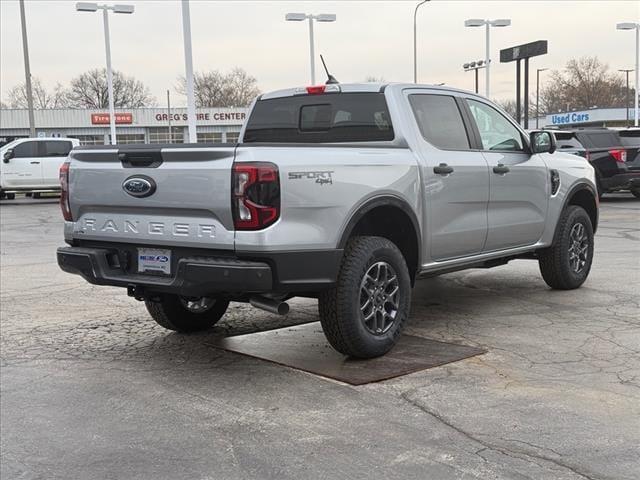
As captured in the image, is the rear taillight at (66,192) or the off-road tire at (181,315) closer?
the rear taillight at (66,192)

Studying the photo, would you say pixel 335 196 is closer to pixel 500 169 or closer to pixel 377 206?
pixel 377 206

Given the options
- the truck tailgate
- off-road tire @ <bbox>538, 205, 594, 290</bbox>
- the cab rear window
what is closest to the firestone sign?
the cab rear window

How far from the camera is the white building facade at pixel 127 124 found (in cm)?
6562

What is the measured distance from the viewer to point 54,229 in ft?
50.6

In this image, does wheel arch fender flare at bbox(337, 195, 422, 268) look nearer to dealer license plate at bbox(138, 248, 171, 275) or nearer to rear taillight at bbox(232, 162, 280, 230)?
rear taillight at bbox(232, 162, 280, 230)

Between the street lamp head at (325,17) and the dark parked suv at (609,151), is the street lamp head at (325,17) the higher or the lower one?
the higher one

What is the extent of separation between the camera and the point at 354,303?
482cm

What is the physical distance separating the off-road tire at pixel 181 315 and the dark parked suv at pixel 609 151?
13.5 m

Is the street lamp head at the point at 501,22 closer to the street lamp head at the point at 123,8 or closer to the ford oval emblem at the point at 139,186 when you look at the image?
the street lamp head at the point at 123,8

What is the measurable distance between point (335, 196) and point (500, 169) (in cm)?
228

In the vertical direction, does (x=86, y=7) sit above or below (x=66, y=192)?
above

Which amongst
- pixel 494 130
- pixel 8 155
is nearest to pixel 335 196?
pixel 494 130

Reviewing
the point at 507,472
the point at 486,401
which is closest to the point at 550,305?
the point at 486,401

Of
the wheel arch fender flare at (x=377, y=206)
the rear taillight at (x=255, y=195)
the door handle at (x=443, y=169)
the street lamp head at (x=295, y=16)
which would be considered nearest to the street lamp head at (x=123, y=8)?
the street lamp head at (x=295, y=16)
